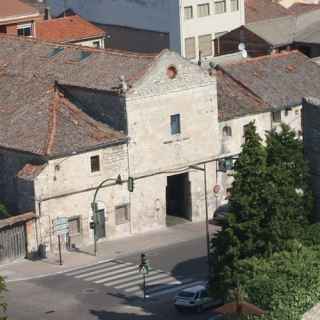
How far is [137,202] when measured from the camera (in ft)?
318

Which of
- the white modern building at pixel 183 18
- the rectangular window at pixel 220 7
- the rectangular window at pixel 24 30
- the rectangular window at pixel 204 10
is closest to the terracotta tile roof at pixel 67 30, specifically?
the rectangular window at pixel 24 30

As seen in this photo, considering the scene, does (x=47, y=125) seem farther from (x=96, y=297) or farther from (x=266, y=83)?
(x=266, y=83)

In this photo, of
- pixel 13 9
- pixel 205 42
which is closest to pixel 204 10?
pixel 205 42

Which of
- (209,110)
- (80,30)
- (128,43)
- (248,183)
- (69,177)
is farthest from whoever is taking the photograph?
(128,43)

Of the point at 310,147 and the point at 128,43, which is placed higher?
the point at 310,147

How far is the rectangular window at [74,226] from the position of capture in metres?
93.8

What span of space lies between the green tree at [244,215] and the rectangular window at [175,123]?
19.8m

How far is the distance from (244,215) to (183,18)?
60.6 meters

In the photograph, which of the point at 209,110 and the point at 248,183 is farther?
the point at 209,110

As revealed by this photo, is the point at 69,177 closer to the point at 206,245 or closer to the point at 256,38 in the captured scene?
the point at 206,245

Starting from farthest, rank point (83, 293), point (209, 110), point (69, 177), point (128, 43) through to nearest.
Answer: point (128, 43)
point (209, 110)
point (69, 177)
point (83, 293)

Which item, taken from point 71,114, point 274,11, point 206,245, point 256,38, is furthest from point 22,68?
point 274,11

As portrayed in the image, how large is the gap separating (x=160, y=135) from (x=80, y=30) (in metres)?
31.5

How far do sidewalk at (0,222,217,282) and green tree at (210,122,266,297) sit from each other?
14.1 metres
